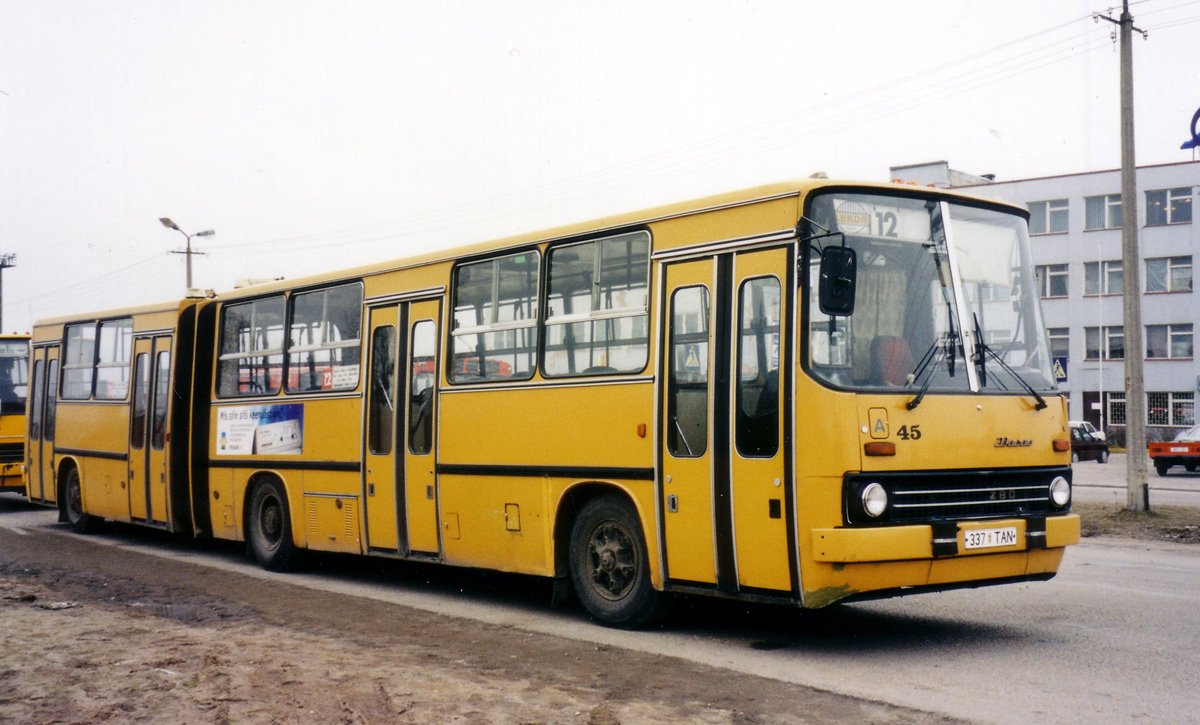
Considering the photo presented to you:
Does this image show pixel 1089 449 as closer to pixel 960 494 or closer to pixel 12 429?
pixel 12 429

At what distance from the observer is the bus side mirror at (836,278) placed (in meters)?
7.36

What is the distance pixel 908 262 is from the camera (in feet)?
26.3

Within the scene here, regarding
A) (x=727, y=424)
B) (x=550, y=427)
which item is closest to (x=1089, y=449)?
(x=550, y=427)

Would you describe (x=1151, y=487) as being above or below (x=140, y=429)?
below

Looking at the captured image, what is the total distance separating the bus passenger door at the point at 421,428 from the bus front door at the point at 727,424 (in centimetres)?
311

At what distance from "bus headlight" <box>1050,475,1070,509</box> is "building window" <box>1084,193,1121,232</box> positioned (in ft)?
180

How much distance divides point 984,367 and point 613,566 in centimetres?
303

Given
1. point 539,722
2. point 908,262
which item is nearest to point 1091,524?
point 908,262

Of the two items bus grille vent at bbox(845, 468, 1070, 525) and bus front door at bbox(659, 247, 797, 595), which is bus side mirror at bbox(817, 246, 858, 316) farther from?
bus grille vent at bbox(845, 468, 1070, 525)

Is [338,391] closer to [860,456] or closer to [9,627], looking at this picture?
[9,627]

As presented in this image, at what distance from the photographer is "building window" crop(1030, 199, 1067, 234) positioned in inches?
2377

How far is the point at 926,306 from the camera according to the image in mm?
7926

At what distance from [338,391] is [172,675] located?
5.63 meters

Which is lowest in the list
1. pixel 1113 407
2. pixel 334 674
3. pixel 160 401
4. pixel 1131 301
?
pixel 334 674
